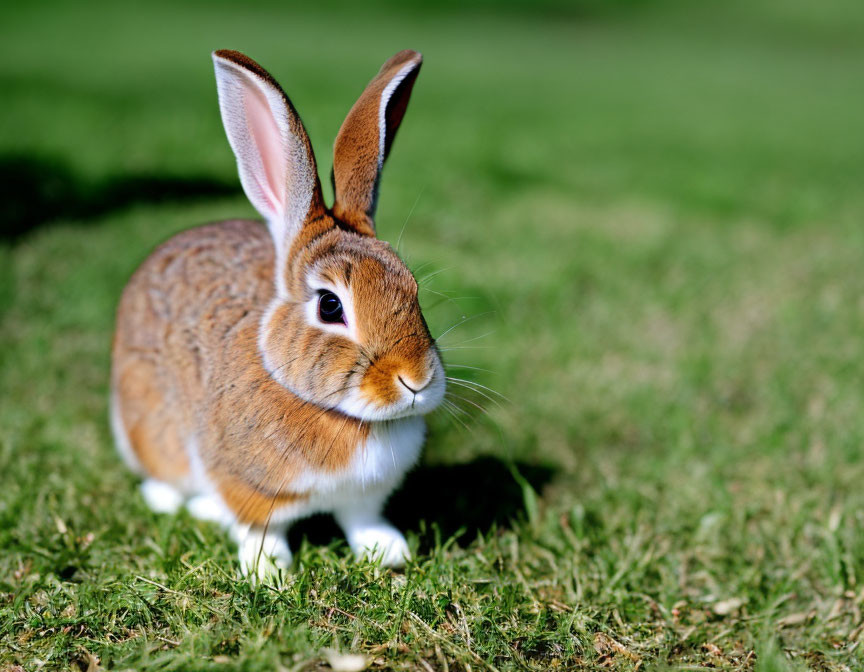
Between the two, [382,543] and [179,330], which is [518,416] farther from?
[179,330]

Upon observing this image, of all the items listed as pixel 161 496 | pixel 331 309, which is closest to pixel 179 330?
pixel 161 496

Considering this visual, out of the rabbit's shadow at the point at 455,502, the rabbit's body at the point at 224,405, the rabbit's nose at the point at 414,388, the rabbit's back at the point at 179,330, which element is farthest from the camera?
the rabbit's shadow at the point at 455,502

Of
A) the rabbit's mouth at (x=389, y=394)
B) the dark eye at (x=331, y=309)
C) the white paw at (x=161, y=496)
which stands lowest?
the white paw at (x=161, y=496)

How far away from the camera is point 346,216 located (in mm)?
2785

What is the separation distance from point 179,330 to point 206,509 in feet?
2.37

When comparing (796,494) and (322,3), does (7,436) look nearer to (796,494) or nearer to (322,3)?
(796,494)

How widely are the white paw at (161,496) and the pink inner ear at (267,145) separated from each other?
1291 millimetres

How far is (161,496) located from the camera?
3.30 metres

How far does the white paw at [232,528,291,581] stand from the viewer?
8.86ft

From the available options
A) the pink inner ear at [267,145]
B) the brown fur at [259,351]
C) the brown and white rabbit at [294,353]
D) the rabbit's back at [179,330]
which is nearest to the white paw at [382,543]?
the brown and white rabbit at [294,353]

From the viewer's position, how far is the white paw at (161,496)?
10.7ft

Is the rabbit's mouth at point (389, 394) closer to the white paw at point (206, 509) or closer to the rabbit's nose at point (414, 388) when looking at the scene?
the rabbit's nose at point (414, 388)

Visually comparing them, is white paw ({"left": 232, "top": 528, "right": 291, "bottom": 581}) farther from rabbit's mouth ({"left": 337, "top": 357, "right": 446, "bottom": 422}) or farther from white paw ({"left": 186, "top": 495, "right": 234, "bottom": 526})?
rabbit's mouth ({"left": 337, "top": 357, "right": 446, "bottom": 422})

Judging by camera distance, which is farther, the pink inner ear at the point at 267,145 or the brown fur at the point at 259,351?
the pink inner ear at the point at 267,145
